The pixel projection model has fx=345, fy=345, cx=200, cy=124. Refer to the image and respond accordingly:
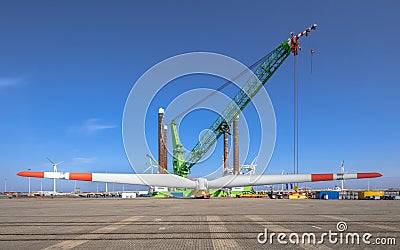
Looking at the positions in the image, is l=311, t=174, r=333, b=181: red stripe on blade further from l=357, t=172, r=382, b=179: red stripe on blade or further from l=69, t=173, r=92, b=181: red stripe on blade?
l=69, t=173, r=92, b=181: red stripe on blade

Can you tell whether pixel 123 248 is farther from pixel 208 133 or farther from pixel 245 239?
pixel 208 133

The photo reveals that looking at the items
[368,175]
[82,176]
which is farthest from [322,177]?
[82,176]

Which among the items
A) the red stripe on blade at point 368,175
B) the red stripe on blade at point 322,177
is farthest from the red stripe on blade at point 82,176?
the red stripe on blade at point 368,175

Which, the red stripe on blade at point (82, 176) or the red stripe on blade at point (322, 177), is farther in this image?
the red stripe on blade at point (322, 177)

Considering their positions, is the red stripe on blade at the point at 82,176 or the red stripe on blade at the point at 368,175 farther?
the red stripe on blade at the point at 368,175

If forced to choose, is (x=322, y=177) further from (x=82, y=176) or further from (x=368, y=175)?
(x=82, y=176)

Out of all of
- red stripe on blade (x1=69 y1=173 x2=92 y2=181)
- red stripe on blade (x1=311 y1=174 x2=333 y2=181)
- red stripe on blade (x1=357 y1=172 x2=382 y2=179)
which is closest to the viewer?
red stripe on blade (x1=69 y1=173 x2=92 y2=181)

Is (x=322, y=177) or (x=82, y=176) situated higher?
(x=82, y=176)

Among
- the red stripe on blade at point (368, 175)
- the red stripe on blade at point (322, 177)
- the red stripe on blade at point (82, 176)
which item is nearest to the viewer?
the red stripe on blade at point (82, 176)

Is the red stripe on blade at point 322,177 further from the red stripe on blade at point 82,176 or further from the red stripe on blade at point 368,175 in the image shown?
the red stripe on blade at point 82,176

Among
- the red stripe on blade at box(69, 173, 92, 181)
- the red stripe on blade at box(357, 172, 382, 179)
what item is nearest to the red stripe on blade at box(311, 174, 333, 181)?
the red stripe on blade at box(357, 172, 382, 179)

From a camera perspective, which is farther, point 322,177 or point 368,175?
point 322,177

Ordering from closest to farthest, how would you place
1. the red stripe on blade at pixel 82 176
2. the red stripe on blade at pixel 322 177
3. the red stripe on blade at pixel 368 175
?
1. the red stripe on blade at pixel 82 176
2. the red stripe on blade at pixel 368 175
3. the red stripe on blade at pixel 322 177

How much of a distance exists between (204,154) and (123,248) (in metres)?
100
